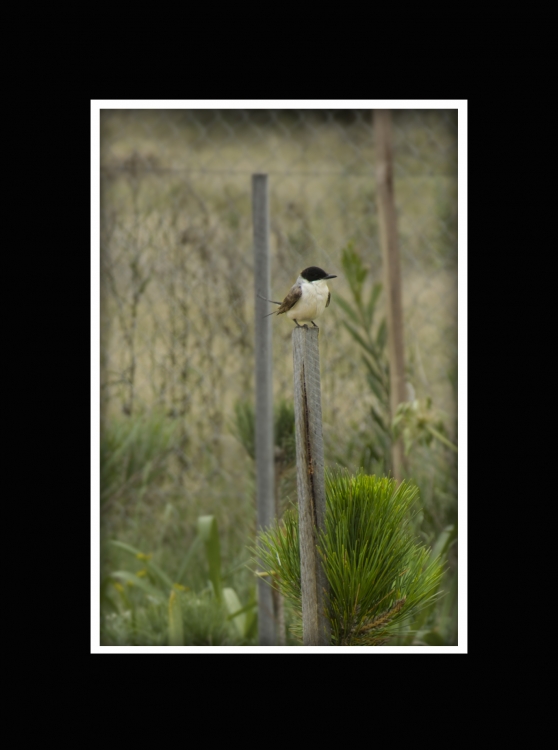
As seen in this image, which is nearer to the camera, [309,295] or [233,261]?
[309,295]

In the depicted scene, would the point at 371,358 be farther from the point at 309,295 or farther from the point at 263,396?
the point at 309,295

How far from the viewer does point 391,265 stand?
1652 mm

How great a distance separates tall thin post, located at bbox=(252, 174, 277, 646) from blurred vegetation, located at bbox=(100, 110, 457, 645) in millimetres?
29

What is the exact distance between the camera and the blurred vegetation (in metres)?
1.60

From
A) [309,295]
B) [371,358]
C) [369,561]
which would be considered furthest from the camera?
[371,358]

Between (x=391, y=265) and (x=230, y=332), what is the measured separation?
458mm

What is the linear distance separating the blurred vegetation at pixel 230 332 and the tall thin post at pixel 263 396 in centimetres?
3

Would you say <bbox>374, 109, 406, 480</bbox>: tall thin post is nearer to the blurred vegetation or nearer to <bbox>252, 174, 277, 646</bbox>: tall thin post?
the blurred vegetation

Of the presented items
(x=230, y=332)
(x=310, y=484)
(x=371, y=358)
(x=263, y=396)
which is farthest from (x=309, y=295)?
(x=230, y=332)

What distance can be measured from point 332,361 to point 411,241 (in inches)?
13.9

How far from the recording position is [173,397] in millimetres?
1875

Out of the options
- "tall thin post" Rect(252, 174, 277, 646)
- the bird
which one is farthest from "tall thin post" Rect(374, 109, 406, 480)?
the bird

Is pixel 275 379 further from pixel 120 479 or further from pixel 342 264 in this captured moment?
pixel 120 479

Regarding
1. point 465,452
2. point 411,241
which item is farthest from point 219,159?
point 465,452
